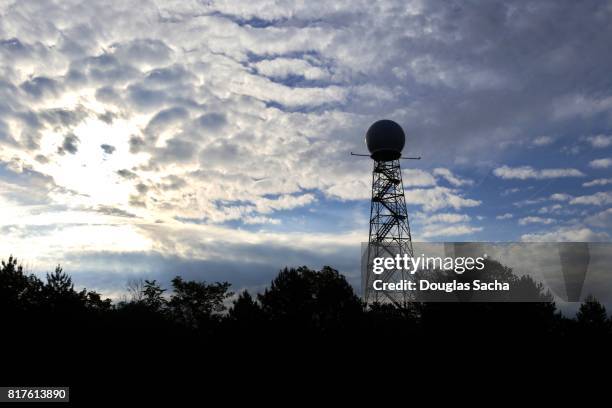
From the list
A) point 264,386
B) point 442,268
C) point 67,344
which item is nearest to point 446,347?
point 442,268

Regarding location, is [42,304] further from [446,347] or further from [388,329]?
[446,347]

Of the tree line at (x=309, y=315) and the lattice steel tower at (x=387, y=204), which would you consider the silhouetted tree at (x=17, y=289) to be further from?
the lattice steel tower at (x=387, y=204)

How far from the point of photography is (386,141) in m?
46.8

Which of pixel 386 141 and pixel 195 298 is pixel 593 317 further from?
pixel 195 298

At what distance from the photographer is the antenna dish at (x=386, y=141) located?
154ft

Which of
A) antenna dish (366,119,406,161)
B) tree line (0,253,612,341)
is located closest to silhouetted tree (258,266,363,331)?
tree line (0,253,612,341)

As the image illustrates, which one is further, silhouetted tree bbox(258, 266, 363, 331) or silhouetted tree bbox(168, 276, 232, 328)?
silhouetted tree bbox(168, 276, 232, 328)

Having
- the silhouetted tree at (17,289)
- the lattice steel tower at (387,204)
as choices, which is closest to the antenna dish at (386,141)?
the lattice steel tower at (387,204)

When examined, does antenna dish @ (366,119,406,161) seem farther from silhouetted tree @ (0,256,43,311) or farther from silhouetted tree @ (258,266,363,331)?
silhouetted tree @ (0,256,43,311)

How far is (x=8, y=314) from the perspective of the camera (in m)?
35.9

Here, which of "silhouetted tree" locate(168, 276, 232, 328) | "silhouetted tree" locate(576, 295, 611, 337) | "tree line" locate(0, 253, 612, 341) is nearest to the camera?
"tree line" locate(0, 253, 612, 341)

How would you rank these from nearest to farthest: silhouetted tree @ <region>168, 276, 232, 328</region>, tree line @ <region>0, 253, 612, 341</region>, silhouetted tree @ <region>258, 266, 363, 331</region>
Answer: tree line @ <region>0, 253, 612, 341</region>
silhouetted tree @ <region>258, 266, 363, 331</region>
silhouetted tree @ <region>168, 276, 232, 328</region>

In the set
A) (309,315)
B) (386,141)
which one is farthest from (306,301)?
(386,141)

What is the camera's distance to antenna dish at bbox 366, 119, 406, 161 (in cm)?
4684
